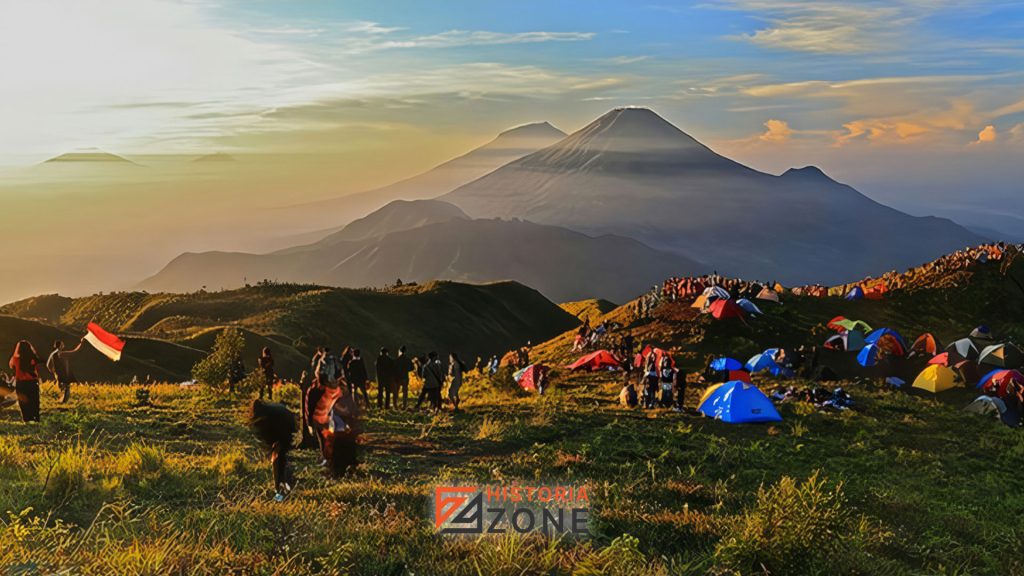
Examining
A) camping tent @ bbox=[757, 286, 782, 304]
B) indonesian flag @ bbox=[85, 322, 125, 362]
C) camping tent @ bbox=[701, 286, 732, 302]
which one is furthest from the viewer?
camping tent @ bbox=[757, 286, 782, 304]

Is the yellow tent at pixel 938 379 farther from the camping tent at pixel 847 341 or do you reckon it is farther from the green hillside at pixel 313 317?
the green hillside at pixel 313 317

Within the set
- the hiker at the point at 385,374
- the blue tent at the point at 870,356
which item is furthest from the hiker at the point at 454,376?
the blue tent at the point at 870,356

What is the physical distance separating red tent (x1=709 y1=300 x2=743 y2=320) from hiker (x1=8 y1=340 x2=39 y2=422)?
2503 centimetres

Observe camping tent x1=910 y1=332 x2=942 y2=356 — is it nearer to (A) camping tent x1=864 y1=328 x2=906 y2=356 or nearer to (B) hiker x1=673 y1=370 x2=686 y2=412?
(A) camping tent x1=864 y1=328 x2=906 y2=356

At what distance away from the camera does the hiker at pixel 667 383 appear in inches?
763

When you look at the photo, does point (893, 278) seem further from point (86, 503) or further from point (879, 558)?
point (86, 503)

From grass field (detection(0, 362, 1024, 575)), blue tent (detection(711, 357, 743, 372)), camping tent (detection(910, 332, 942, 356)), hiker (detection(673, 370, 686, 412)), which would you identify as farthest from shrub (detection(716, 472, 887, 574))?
camping tent (detection(910, 332, 942, 356))

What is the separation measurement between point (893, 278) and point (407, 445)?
36.0 meters

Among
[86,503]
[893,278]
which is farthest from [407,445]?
[893,278]

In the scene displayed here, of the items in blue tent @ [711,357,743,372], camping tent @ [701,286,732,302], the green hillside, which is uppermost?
camping tent @ [701,286,732,302]

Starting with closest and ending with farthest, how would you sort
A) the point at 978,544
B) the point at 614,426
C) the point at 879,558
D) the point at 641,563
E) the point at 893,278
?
the point at 641,563 < the point at 879,558 < the point at 978,544 < the point at 614,426 < the point at 893,278

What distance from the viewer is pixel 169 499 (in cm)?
807

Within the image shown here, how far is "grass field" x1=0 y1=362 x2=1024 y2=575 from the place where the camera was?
5.77 meters

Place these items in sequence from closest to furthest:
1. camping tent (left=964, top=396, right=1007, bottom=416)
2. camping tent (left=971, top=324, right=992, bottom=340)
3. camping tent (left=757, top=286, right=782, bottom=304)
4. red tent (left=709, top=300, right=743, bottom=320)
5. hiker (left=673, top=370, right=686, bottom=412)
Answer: hiker (left=673, top=370, right=686, bottom=412)
camping tent (left=964, top=396, right=1007, bottom=416)
camping tent (left=971, top=324, right=992, bottom=340)
red tent (left=709, top=300, right=743, bottom=320)
camping tent (left=757, top=286, right=782, bottom=304)
